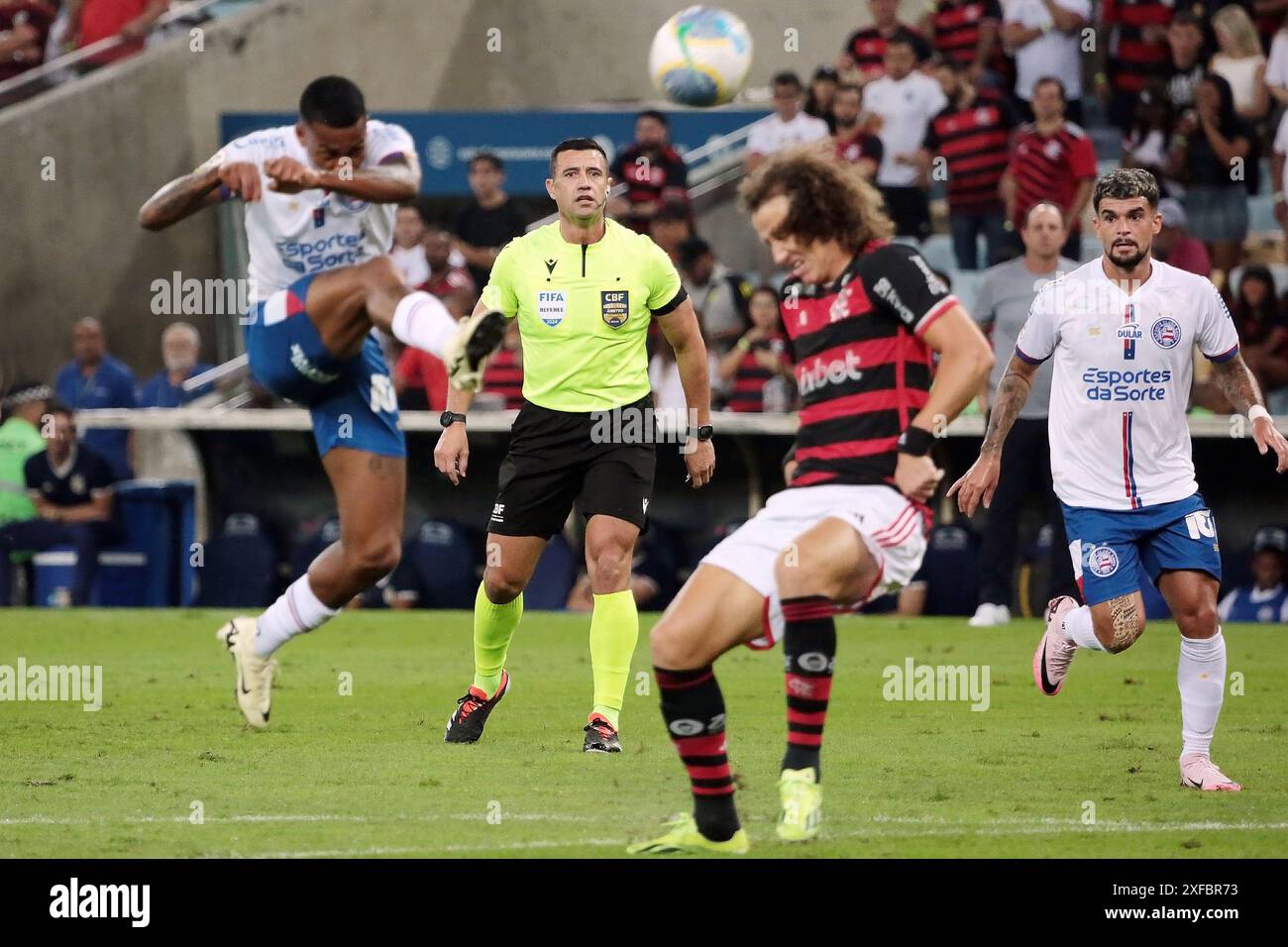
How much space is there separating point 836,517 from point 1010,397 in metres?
1.97

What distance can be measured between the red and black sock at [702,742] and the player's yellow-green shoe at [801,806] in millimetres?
215

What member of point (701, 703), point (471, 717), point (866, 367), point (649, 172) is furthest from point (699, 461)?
point (649, 172)

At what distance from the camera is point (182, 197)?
8.48 m

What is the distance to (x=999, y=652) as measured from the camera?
1234 cm

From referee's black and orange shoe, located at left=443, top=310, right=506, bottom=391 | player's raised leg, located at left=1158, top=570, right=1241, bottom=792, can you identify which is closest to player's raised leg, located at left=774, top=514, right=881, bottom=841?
referee's black and orange shoe, located at left=443, top=310, right=506, bottom=391

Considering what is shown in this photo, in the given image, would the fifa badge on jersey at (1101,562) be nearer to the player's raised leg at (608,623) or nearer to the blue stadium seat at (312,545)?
the player's raised leg at (608,623)

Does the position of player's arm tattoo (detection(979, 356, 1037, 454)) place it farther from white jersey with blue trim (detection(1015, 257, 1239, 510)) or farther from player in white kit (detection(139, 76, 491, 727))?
player in white kit (detection(139, 76, 491, 727))

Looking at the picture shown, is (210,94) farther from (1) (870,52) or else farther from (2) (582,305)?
(2) (582,305)

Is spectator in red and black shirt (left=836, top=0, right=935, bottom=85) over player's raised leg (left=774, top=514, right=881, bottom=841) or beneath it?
over

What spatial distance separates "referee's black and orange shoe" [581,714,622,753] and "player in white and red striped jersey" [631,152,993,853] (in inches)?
81.3

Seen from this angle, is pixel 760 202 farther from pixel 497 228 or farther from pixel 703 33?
pixel 497 228

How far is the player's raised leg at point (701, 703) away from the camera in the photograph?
620 cm

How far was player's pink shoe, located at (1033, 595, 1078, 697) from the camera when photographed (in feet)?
28.0

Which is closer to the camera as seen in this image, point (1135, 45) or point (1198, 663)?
point (1198, 663)
